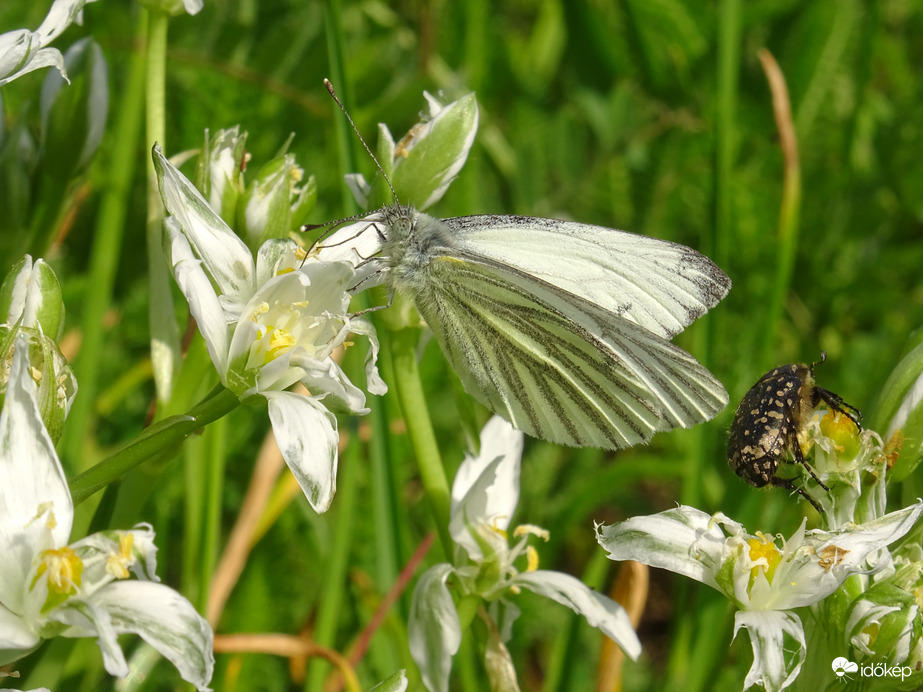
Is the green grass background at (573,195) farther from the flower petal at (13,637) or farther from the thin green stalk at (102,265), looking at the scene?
the flower petal at (13,637)

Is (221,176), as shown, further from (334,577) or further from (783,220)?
(783,220)

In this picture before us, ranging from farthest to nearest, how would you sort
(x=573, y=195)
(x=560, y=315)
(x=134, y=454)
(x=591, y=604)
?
1. (x=573, y=195)
2. (x=560, y=315)
3. (x=591, y=604)
4. (x=134, y=454)

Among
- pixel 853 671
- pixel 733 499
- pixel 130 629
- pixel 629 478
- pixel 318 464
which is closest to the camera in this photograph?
pixel 130 629

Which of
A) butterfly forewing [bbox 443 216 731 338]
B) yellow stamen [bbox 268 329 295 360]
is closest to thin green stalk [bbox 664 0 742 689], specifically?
butterfly forewing [bbox 443 216 731 338]

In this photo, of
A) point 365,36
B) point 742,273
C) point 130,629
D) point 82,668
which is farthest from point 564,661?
point 365,36

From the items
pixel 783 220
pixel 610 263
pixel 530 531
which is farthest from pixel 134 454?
pixel 783 220

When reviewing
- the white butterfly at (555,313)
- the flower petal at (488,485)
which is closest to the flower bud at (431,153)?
the white butterfly at (555,313)

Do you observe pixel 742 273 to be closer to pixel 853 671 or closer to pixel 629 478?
pixel 629 478
